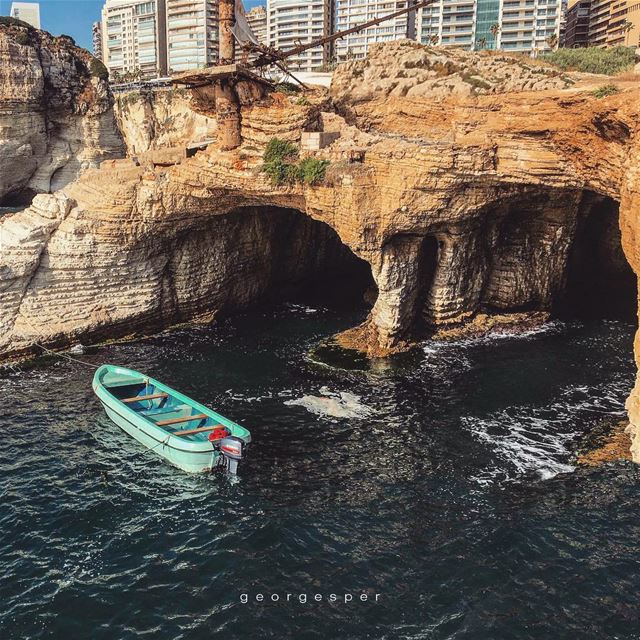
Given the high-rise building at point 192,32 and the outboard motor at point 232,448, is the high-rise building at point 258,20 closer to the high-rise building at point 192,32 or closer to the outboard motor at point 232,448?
the high-rise building at point 192,32

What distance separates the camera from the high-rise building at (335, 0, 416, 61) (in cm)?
12512

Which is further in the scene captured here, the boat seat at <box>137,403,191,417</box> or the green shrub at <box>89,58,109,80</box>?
the green shrub at <box>89,58,109,80</box>

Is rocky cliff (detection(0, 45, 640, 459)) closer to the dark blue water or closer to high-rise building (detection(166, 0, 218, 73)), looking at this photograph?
the dark blue water

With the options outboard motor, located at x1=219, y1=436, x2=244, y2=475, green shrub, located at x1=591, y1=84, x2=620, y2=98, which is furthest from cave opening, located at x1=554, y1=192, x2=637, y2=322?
outboard motor, located at x1=219, y1=436, x2=244, y2=475

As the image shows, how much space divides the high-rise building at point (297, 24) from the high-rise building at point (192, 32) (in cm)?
1433

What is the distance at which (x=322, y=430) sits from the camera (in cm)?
2548

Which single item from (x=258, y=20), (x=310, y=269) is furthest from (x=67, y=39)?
(x=258, y=20)

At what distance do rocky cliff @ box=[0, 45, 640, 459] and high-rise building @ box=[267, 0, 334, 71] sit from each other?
107 metres

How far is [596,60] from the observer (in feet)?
206

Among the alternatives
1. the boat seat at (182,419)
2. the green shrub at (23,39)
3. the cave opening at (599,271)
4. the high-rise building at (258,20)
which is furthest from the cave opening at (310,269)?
the high-rise building at (258,20)

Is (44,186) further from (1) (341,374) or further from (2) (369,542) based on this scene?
(2) (369,542)

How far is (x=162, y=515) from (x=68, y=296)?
61.9 ft

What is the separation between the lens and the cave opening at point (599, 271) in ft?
138

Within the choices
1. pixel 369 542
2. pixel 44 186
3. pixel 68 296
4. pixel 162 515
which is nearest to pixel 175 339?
pixel 68 296
